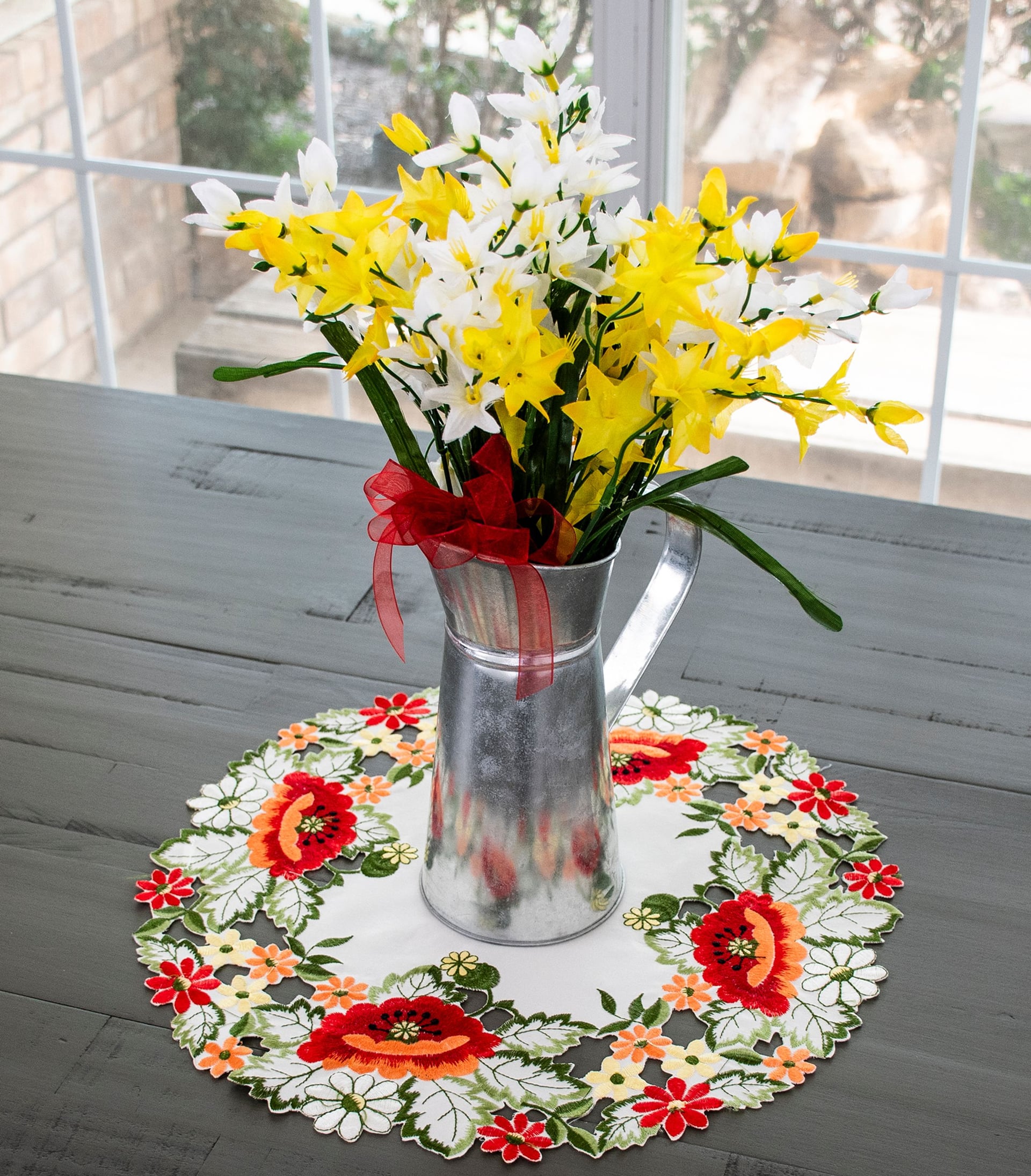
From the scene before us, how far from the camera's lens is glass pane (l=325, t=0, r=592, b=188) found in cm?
285

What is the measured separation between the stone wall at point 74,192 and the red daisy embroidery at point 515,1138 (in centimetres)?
282

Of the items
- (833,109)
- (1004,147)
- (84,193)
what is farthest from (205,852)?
(1004,147)

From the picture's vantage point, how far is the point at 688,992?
87cm

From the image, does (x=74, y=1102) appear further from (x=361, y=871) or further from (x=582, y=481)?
(x=582, y=481)

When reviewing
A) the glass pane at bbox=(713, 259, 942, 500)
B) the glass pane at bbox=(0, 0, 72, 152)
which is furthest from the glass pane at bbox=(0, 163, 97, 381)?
the glass pane at bbox=(713, 259, 942, 500)

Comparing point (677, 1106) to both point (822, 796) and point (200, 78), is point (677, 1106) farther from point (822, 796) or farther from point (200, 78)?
point (200, 78)

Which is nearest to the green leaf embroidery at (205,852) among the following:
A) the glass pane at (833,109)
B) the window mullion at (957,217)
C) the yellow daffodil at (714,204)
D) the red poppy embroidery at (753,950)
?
the red poppy embroidery at (753,950)

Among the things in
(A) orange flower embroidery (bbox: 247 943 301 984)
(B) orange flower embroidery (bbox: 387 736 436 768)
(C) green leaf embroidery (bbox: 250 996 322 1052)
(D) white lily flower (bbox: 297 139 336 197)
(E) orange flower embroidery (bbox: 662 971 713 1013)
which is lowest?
(E) orange flower embroidery (bbox: 662 971 713 1013)

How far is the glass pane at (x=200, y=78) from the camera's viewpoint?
3141 millimetres

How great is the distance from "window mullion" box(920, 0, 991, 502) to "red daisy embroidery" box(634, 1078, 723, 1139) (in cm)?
153

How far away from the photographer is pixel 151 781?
3.45 feet

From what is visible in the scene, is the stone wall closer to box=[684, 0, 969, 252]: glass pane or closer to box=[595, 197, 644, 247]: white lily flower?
box=[684, 0, 969, 252]: glass pane

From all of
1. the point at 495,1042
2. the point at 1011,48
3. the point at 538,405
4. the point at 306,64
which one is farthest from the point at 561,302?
the point at 306,64

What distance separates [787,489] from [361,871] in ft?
2.38
